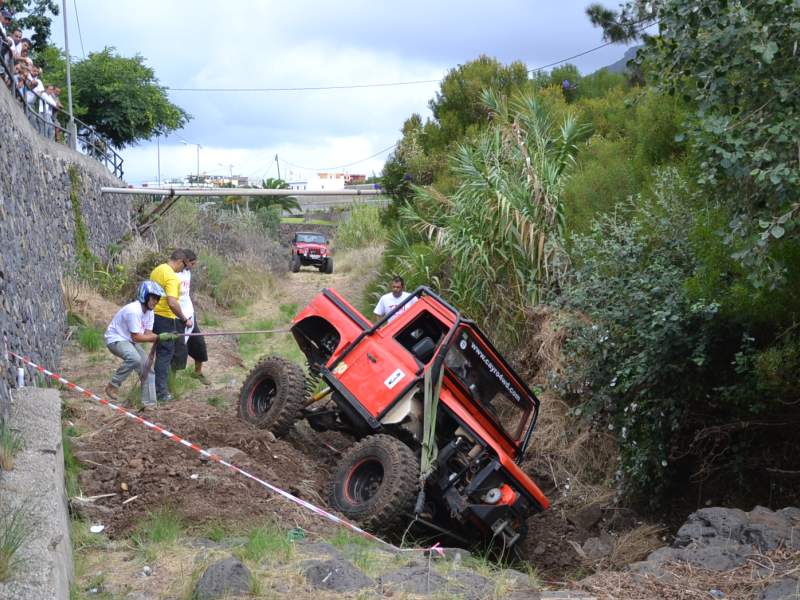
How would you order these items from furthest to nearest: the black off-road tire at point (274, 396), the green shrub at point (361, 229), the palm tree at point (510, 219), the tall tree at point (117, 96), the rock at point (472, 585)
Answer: the tall tree at point (117, 96) → the green shrub at point (361, 229) → the palm tree at point (510, 219) → the black off-road tire at point (274, 396) → the rock at point (472, 585)

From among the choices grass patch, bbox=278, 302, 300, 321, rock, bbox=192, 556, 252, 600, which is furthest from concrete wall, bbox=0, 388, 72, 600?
grass patch, bbox=278, 302, 300, 321

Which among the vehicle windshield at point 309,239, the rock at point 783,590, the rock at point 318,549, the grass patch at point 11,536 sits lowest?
the rock at point 783,590

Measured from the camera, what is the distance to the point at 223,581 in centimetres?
514

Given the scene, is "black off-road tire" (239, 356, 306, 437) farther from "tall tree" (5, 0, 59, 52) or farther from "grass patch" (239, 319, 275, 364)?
"tall tree" (5, 0, 59, 52)

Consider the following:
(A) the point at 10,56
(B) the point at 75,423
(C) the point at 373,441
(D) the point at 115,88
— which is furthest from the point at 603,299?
(D) the point at 115,88

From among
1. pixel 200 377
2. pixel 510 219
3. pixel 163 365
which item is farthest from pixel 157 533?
pixel 510 219

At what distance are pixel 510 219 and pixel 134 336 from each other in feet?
18.2

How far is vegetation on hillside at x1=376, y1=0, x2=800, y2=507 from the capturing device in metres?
6.02

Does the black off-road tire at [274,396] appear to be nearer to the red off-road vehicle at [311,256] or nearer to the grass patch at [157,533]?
the grass patch at [157,533]

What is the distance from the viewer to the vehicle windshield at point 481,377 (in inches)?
352

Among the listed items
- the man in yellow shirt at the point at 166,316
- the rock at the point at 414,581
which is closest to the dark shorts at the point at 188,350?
the man in yellow shirt at the point at 166,316

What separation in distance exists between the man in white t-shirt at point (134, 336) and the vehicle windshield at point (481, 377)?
346 centimetres

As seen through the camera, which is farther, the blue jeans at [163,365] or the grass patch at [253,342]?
the grass patch at [253,342]

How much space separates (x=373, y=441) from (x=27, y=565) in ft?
15.0
